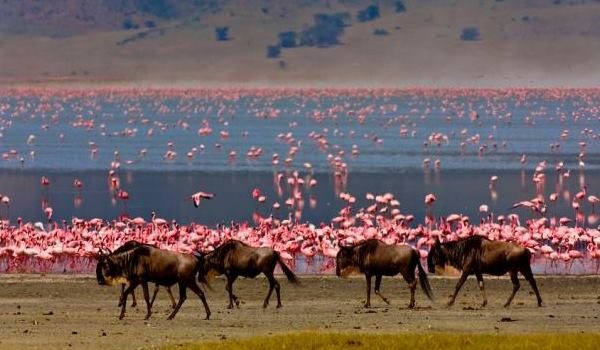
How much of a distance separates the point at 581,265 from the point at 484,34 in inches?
5434

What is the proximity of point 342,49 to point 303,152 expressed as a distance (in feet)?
329

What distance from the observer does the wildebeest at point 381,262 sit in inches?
882

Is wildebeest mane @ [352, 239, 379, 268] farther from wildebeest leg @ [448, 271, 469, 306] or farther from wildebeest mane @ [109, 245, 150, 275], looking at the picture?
wildebeest mane @ [109, 245, 150, 275]

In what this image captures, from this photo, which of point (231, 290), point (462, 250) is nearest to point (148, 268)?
point (231, 290)

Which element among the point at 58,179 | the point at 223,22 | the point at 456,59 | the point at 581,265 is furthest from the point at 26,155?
the point at 223,22

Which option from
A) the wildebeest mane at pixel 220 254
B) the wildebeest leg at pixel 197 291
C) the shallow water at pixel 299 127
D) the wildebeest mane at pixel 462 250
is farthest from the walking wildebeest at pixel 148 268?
the shallow water at pixel 299 127

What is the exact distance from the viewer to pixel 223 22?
175250 mm

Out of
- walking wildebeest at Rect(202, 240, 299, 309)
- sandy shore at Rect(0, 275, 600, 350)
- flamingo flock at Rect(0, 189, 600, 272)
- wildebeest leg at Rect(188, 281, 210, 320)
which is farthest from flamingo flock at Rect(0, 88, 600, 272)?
wildebeest leg at Rect(188, 281, 210, 320)

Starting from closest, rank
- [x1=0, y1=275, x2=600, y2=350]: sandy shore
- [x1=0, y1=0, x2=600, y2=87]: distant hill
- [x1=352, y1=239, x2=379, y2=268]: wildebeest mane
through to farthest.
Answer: [x1=0, y1=275, x2=600, y2=350]: sandy shore
[x1=352, y1=239, x2=379, y2=268]: wildebeest mane
[x1=0, y1=0, x2=600, y2=87]: distant hill

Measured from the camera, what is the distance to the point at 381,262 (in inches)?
886

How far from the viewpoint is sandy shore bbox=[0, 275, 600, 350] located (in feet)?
64.3

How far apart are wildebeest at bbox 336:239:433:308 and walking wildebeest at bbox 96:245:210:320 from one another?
246cm

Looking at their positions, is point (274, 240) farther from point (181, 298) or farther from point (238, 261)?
point (181, 298)

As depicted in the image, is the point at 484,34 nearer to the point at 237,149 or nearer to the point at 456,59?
the point at 456,59
